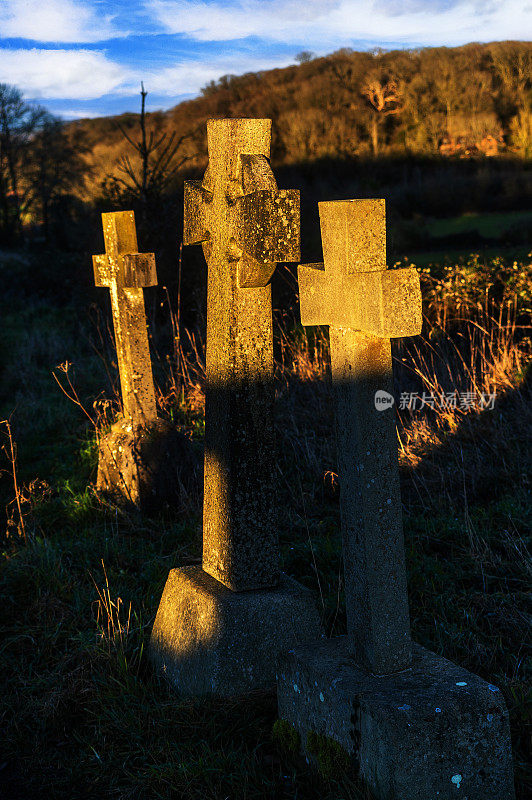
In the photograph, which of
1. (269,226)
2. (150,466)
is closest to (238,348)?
(269,226)

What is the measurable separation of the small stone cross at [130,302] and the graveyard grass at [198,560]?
754 millimetres

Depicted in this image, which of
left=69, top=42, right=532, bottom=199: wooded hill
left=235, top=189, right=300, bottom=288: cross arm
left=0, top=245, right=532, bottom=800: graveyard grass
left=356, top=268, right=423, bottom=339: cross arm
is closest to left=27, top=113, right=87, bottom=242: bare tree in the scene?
left=69, top=42, right=532, bottom=199: wooded hill

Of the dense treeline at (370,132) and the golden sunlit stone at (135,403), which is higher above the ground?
the dense treeline at (370,132)

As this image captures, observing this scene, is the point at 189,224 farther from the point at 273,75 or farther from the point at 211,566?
the point at 273,75

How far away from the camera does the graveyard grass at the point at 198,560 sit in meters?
2.52

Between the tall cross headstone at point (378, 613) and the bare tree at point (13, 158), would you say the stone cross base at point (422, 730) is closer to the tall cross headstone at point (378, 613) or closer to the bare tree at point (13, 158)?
the tall cross headstone at point (378, 613)

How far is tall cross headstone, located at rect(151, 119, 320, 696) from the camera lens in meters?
2.64

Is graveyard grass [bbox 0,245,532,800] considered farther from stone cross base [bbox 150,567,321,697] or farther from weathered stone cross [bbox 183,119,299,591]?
weathered stone cross [bbox 183,119,299,591]

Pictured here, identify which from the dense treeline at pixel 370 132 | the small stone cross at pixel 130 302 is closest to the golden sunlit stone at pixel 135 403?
the small stone cross at pixel 130 302

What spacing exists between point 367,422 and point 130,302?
3.13 m

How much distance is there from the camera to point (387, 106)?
2611cm

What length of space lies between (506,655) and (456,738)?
113 centimetres
